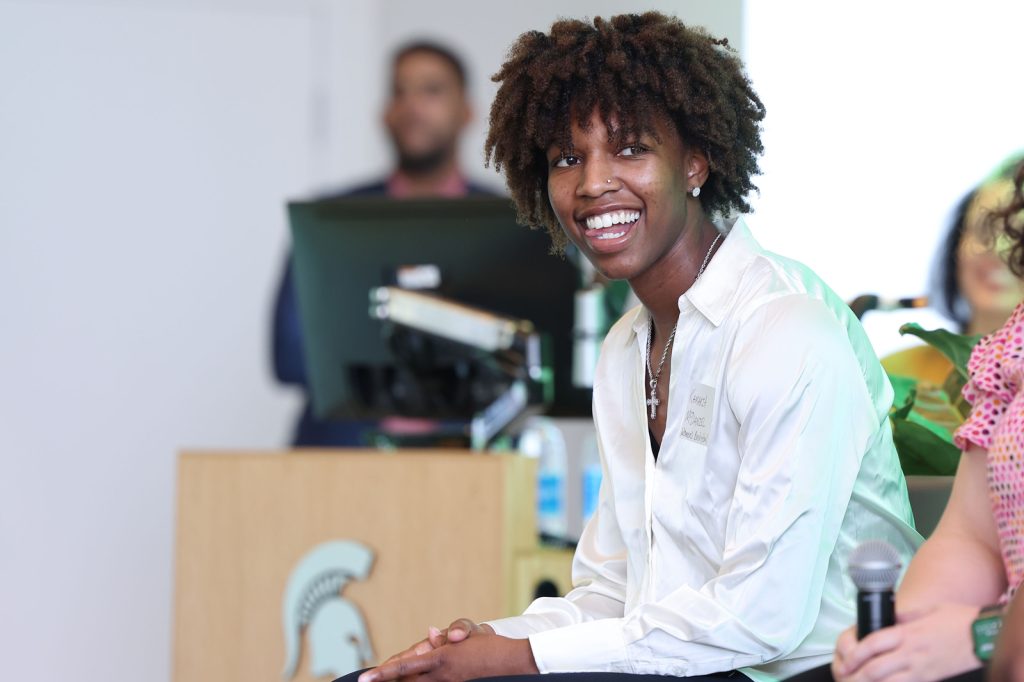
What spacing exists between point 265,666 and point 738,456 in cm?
125

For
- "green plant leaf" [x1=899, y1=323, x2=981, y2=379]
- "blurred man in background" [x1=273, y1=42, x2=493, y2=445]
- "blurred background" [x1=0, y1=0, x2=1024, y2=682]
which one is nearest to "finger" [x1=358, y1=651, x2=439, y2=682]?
"green plant leaf" [x1=899, y1=323, x2=981, y2=379]

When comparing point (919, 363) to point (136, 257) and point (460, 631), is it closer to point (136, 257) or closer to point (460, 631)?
point (460, 631)

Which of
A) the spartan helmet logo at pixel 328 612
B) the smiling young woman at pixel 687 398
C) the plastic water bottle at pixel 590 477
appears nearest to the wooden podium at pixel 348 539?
the spartan helmet logo at pixel 328 612

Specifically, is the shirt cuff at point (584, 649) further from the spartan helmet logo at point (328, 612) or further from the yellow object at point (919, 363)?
the yellow object at point (919, 363)

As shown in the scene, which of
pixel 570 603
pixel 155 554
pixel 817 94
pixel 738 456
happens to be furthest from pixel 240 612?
pixel 817 94

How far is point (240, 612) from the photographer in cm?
234

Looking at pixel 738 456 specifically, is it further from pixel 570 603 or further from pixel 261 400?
pixel 261 400

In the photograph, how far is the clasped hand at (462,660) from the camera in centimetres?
133

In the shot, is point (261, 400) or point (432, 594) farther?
point (261, 400)

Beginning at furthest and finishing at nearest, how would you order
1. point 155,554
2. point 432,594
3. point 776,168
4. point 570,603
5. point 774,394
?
point 155,554
point 776,168
point 432,594
point 570,603
point 774,394

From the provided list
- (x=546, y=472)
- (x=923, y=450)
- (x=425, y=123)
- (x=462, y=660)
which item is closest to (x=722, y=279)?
(x=923, y=450)

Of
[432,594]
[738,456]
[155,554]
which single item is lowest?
[155,554]

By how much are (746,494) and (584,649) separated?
9.0 inches

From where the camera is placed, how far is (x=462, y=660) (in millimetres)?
1353
